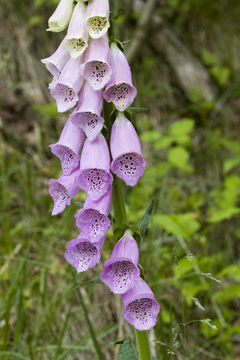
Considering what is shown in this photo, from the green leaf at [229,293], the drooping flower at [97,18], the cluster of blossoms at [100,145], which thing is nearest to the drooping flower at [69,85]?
the cluster of blossoms at [100,145]

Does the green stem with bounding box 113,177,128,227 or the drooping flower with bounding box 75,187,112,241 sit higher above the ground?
the green stem with bounding box 113,177,128,227

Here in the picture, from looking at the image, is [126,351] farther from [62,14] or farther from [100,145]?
[62,14]

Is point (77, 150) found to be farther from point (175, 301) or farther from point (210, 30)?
point (210, 30)

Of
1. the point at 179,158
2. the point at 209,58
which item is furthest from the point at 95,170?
the point at 209,58

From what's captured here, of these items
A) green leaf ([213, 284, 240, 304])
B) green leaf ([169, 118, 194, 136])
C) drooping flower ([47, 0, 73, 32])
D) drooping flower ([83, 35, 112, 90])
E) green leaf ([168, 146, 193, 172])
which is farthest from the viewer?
green leaf ([169, 118, 194, 136])

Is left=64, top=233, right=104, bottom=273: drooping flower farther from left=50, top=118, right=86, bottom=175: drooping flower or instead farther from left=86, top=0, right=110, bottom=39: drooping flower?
left=86, top=0, right=110, bottom=39: drooping flower

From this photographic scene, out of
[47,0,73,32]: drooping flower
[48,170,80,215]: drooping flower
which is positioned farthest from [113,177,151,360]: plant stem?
[47,0,73,32]: drooping flower

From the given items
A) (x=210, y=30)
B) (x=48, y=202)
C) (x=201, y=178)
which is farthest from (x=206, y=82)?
(x=48, y=202)

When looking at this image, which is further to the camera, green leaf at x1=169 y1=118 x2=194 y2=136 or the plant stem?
green leaf at x1=169 y1=118 x2=194 y2=136

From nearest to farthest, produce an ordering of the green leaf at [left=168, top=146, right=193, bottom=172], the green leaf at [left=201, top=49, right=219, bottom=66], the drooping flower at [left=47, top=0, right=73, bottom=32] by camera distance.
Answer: the drooping flower at [left=47, top=0, right=73, bottom=32], the green leaf at [left=168, top=146, right=193, bottom=172], the green leaf at [left=201, top=49, right=219, bottom=66]
